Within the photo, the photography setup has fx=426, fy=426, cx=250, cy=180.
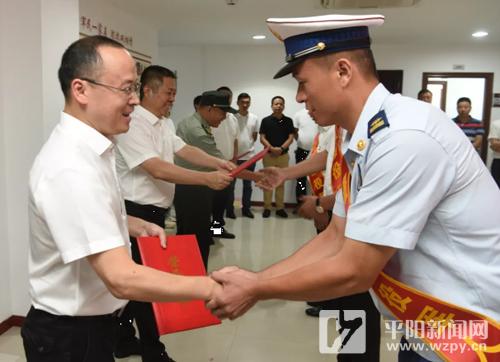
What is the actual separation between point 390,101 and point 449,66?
7.13 metres

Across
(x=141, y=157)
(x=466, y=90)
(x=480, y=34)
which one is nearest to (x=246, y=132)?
(x=480, y=34)

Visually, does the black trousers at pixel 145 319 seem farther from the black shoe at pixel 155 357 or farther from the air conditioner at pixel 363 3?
the air conditioner at pixel 363 3

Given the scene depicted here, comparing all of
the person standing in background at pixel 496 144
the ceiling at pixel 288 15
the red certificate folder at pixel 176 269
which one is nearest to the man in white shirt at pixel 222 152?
the ceiling at pixel 288 15

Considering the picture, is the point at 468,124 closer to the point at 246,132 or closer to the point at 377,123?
the point at 246,132

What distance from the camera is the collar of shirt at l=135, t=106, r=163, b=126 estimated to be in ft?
8.03

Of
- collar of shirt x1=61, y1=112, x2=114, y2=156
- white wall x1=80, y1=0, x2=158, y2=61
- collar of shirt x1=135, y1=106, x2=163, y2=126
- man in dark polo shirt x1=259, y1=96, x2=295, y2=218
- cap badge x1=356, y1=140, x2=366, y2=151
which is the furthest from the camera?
man in dark polo shirt x1=259, y1=96, x2=295, y2=218

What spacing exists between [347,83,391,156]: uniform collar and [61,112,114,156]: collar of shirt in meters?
0.68

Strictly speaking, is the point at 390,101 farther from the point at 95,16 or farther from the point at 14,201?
the point at 95,16

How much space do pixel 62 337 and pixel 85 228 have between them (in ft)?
1.29

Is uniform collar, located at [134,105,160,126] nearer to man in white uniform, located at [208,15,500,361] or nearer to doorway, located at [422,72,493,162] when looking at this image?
man in white uniform, located at [208,15,500,361]

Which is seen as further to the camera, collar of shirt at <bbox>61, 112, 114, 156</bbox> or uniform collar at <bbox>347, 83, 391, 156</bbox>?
collar of shirt at <bbox>61, 112, 114, 156</bbox>

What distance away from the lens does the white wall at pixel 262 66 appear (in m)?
7.24

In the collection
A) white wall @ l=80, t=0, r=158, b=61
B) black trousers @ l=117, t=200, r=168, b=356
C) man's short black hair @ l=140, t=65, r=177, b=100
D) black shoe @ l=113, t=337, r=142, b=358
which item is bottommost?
black shoe @ l=113, t=337, r=142, b=358
